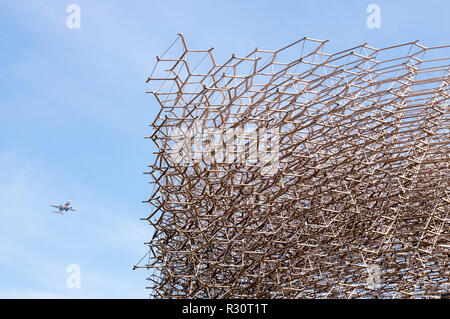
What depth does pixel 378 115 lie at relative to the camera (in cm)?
2598

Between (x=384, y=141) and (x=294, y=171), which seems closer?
(x=384, y=141)

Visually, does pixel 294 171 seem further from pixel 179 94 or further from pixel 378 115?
pixel 179 94

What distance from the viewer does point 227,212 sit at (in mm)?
27547

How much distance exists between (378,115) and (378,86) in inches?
71.5

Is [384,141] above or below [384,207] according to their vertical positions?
above
